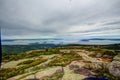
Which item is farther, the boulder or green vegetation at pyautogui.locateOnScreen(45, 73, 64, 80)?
the boulder

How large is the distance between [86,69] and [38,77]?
14.6ft

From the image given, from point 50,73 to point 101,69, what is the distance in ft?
15.1

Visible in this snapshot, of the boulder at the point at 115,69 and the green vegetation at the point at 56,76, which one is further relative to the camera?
the boulder at the point at 115,69

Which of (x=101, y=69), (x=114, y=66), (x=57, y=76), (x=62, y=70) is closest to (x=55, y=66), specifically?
(x=62, y=70)

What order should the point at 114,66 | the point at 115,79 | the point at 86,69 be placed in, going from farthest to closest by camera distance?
the point at 86,69 → the point at 114,66 → the point at 115,79

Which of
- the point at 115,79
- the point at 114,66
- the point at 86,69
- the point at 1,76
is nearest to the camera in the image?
Result: the point at 115,79

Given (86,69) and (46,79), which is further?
(86,69)

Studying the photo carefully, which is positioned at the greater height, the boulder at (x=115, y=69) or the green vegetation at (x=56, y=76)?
the boulder at (x=115, y=69)

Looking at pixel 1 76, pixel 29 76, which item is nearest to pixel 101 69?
pixel 29 76

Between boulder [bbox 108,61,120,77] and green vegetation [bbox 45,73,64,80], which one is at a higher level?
boulder [bbox 108,61,120,77]

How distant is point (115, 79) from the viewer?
12.7m

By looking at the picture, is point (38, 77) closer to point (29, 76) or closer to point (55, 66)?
point (29, 76)

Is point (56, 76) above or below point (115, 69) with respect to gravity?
below

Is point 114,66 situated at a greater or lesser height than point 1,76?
greater
